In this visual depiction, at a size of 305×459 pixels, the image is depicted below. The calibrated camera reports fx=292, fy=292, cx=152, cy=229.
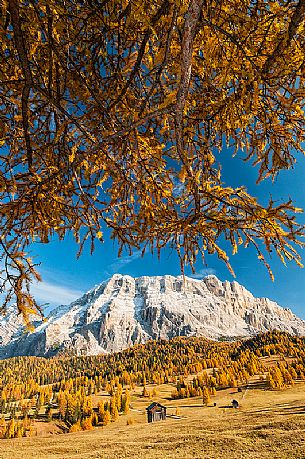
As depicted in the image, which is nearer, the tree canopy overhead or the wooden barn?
the tree canopy overhead

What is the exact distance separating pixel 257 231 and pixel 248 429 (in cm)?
3440

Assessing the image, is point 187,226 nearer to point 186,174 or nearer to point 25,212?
point 186,174

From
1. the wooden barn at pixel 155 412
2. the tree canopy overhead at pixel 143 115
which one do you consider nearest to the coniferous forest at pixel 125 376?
the wooden barn at pixel 155 412

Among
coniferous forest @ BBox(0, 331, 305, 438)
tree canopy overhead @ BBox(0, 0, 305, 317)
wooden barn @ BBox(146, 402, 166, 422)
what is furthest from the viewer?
coniferous forest @ BBox(0, 331, 305, 438)

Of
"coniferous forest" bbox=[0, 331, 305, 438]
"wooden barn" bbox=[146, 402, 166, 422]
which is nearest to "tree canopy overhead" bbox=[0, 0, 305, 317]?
"wooden barn" bbox=[146, 402, 166, 422]

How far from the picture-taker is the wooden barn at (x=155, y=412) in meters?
55.7

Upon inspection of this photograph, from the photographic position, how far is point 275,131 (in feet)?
9.37

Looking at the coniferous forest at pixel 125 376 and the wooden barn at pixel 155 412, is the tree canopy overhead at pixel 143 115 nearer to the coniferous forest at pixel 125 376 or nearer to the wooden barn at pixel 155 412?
the wooden barn at pixel 155 412

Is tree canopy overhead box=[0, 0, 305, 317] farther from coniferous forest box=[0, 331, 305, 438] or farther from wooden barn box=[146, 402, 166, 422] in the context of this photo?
coniferous forest box=[0, 331, 305, 438]

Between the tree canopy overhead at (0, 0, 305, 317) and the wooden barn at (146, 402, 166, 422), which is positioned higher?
the tree canopy overhead at (0, 0, 305, 317)

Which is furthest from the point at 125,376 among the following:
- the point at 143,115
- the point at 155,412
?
the point at 143,115

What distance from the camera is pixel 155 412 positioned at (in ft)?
184

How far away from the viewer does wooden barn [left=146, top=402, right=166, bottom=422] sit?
55656 mm

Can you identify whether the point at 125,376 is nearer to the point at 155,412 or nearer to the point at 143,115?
the point at 155,412
